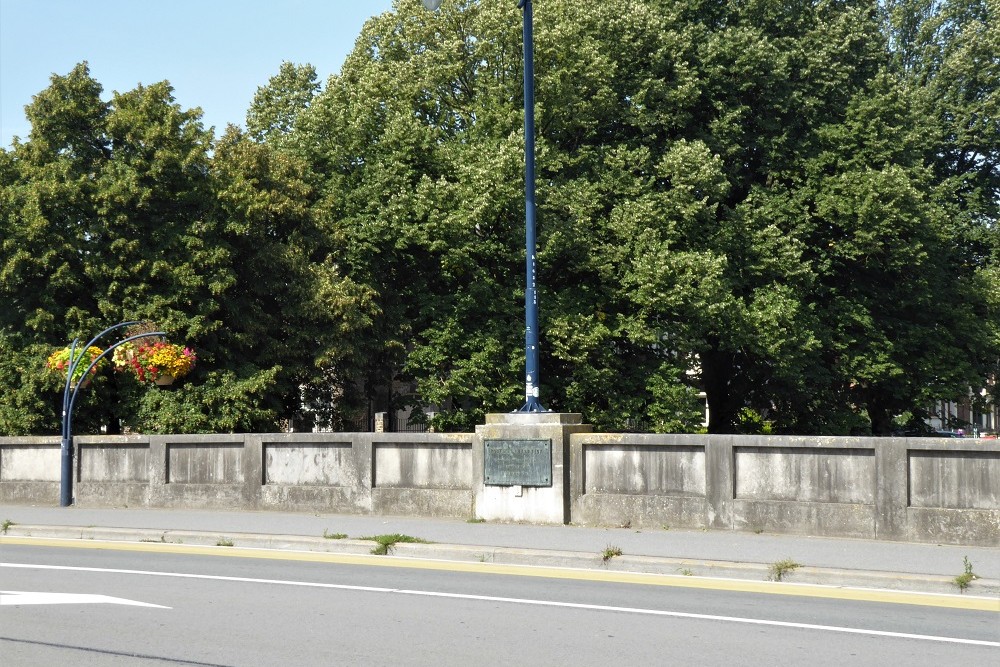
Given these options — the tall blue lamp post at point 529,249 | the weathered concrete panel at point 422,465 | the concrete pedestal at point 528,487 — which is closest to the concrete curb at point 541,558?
the concrete pedestal at point 528,487

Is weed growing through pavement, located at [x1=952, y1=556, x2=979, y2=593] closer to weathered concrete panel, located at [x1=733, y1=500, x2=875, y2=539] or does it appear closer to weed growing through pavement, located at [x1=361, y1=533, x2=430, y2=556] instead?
weathered concrete panel, located at [x1=733, y1=500, x2=875, y2=539]

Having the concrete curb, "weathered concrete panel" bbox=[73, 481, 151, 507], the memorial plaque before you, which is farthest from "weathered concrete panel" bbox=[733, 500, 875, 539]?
"weathered concrete panel" bbox=[73, 481, 151, 507]

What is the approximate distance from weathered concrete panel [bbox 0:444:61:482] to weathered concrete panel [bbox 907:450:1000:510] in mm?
15619

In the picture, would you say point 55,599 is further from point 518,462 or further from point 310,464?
point 310,464

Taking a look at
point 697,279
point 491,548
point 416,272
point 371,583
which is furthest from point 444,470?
point 416,272

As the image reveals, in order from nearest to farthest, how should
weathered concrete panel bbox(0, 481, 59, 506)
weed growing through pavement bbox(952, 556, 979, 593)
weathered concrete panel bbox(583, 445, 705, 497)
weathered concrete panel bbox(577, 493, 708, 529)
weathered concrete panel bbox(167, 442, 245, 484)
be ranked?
weed growing through pavement bbox(952, 556, 979, 593)
weathered concrete panel bbox(577, 493, 708, 529)
weathered concrete panel bbox(583, 445, 705, 497)
weathered concrete panel bbox(167, 442, 245, 484)
weathered concrete panel bbox(0, 481, 59, 506)

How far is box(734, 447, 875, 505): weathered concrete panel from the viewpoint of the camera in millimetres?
14719

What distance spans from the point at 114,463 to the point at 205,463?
89.2 inches

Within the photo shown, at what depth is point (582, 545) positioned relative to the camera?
13914 millimetres

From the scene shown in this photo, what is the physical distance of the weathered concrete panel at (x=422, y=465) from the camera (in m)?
17.5

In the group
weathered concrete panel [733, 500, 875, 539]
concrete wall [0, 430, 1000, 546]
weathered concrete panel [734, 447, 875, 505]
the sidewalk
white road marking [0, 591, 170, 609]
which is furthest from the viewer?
weathered concrete panel [734, 447, 875, 505]

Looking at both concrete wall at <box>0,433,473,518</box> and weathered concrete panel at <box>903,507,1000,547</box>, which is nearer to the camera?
weathered concrete panel at <box>903,507,1000,547</box>

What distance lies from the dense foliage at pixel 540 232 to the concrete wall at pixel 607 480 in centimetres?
920

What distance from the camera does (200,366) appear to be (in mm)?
30578
